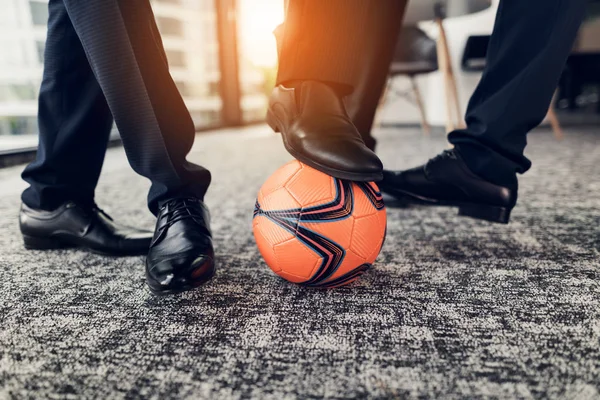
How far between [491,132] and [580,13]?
288 mm

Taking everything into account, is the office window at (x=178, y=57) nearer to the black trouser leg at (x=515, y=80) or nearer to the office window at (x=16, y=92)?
the office window at (x=16, y=92)

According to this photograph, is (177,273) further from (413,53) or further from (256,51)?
(256,51)

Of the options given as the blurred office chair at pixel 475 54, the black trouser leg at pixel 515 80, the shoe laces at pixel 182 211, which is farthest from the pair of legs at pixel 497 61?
the blurred office chair at pixel 475 54

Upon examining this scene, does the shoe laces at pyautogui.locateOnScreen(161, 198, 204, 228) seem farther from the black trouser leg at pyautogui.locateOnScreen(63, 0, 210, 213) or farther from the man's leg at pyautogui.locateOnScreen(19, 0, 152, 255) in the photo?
the man's leg at pyautogui.locateOnScreen(19, 0, 152, 255)

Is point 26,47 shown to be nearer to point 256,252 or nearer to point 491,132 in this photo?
point 256,252

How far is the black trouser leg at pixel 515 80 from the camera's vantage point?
0.84 metres

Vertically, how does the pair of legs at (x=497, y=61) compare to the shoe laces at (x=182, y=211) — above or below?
above

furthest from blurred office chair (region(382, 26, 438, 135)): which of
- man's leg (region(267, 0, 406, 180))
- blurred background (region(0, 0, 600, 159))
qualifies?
man's leg (region(267, 0, 406, 180))

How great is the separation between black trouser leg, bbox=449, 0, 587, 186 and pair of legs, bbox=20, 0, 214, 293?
629mm

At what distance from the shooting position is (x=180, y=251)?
0.73 meters

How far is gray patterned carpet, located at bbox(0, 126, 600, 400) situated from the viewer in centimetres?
48

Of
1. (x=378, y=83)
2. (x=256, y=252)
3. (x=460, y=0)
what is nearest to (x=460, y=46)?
(x=460, y=0)

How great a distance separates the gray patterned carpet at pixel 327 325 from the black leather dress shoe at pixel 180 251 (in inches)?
1.3

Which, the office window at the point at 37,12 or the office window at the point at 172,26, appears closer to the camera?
the office window at the point at 37,12
